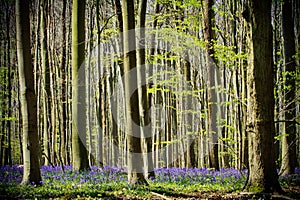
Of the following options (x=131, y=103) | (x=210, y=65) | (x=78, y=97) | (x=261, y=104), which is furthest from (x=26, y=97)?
(x=210, y=65)

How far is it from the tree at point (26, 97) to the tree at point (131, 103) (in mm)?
2407

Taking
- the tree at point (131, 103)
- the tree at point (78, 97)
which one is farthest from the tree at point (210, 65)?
the tree at point (78, 97)

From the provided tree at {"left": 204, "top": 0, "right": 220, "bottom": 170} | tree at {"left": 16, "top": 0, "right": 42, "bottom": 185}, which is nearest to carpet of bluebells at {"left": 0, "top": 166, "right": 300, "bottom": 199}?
tree at {"left": 16, "top": 0, "right": 42, "bottom": 185}

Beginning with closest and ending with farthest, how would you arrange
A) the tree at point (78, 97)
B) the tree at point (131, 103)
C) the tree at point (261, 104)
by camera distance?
the tree at point (261, 104)
the tree at point (131, 103)
the tree at point (78, 97)

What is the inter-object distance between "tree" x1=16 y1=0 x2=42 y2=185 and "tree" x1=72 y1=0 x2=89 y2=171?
326 cm

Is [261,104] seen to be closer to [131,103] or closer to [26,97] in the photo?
[131,103]

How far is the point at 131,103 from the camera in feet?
28.6

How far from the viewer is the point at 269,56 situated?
6.56m

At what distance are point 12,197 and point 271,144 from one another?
17.1 ft

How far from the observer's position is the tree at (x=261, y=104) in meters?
6.45

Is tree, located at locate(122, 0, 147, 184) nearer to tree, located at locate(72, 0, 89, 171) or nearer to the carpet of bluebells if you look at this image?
the carpet of bluebells

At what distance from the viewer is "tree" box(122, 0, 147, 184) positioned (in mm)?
8625

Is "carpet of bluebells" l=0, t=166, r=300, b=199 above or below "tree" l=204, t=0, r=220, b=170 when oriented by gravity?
below

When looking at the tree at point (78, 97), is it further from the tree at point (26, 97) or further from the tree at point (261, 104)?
the tree at point (261, 104)
